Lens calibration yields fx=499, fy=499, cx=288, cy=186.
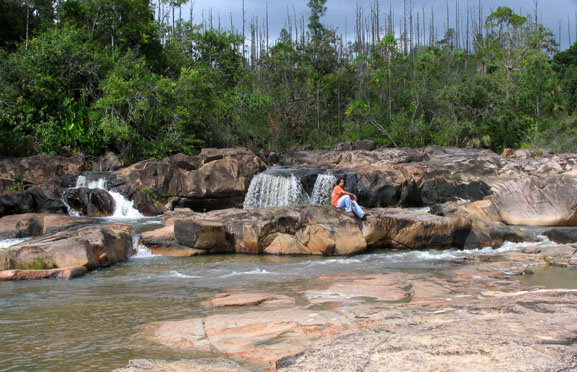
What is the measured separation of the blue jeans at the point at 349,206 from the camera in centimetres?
1259

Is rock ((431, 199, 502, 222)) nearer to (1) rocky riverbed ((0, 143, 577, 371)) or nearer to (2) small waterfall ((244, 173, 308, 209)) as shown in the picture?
(1) rocky riverbed ((0, 143, 577, 371))

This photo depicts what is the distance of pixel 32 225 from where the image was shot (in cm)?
1353

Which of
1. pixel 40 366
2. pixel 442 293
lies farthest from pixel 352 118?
pixel 40 366

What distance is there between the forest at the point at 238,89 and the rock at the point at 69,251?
11.9 m

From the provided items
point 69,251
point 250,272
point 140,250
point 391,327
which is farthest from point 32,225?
point 391,327

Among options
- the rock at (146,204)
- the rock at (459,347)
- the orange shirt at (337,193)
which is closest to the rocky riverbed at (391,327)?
the rock at (459,347)

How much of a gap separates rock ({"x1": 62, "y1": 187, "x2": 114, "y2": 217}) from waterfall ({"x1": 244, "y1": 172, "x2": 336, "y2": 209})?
5279 millimetres

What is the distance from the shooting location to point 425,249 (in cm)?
1261

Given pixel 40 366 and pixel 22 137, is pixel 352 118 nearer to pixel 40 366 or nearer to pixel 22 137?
pixel 22 137

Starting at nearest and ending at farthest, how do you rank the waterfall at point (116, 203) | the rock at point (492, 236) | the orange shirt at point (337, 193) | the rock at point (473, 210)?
the rock at point (492, 236)
the orange shirt at point (337, 193)
the rock at point (473, 210)
the waterfall at point (116, 203)

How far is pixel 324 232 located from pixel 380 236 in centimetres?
150

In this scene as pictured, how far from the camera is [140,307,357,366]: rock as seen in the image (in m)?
4.89

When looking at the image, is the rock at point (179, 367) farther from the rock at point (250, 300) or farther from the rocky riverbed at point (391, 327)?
the rock at point (250, 300)

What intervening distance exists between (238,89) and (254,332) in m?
27.5
